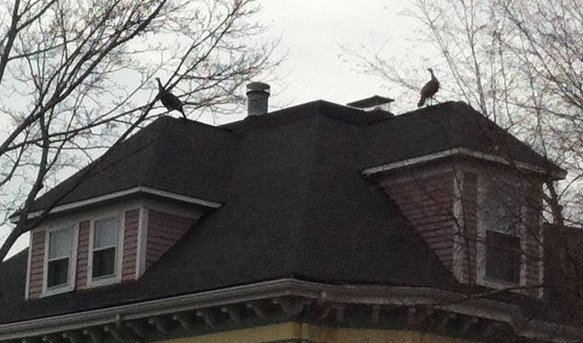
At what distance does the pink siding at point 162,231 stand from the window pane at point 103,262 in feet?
2.82

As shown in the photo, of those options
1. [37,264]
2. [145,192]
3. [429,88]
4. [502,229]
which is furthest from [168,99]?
[37,264]

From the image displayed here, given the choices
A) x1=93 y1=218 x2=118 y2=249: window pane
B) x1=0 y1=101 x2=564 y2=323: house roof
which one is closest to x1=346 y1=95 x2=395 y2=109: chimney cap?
x1=0 y1=101 x2=564 y2=323: house roof

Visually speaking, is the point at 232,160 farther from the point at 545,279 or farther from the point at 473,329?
the point at 545,279

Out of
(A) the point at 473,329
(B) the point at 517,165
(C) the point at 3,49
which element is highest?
(C) the point at 3,49

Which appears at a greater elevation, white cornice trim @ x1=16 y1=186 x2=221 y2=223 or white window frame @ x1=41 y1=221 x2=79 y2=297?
white cornice trim @ x1=16 y1=186 x2=221 y2=223

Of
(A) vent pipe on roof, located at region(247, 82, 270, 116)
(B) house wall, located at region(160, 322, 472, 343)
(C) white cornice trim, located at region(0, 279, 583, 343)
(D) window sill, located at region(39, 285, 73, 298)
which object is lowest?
(B) house wall, located at region(160, 322, 472, 343)

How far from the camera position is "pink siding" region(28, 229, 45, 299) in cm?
2494

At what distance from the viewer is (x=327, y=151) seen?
23750mm

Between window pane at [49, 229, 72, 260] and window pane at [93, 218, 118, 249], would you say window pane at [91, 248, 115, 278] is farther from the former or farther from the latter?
window pane at [49, 229, 72, 260]

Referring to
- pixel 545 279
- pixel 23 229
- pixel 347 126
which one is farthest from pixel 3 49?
pixel 347 126

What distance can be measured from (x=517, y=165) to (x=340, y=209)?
548cm

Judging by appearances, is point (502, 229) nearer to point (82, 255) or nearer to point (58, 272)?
point (82, 255)

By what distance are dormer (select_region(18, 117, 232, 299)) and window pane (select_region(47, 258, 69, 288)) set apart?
2 cm

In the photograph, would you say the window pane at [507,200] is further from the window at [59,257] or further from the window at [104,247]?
the window at [59,257]
